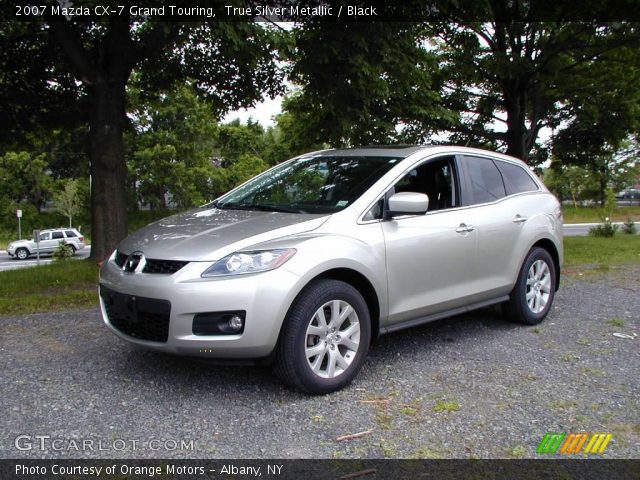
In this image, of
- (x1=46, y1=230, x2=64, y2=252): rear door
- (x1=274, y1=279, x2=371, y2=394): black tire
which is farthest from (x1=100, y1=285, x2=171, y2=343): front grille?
(x1=46, y1=230, x2=64, y2=252): rear door

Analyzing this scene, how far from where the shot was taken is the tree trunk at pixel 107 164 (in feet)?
30.9

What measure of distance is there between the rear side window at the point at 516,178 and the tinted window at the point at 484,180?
12cm

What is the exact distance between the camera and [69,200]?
40.8 m

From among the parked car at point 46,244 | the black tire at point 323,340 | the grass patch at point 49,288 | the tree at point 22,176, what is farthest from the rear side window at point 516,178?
the tree at point 22,176

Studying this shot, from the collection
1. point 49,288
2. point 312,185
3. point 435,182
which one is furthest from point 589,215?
point 312,185

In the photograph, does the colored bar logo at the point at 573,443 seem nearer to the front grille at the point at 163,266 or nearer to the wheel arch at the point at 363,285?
the wheel arch at the point at 363,285

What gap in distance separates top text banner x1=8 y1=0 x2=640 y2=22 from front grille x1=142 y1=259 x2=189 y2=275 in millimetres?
3755

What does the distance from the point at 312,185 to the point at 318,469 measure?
7.90ft

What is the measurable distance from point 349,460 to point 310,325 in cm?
95

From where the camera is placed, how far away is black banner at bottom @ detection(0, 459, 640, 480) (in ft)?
9.25

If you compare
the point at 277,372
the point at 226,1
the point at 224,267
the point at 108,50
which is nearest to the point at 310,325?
the point at 277,372

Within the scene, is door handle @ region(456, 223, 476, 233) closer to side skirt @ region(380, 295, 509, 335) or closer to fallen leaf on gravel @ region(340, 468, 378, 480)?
side skirt @ region(380, 295, 509, 335)

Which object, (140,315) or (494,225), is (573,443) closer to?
(494,225)

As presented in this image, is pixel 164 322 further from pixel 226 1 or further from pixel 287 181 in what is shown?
pixel 226 1
